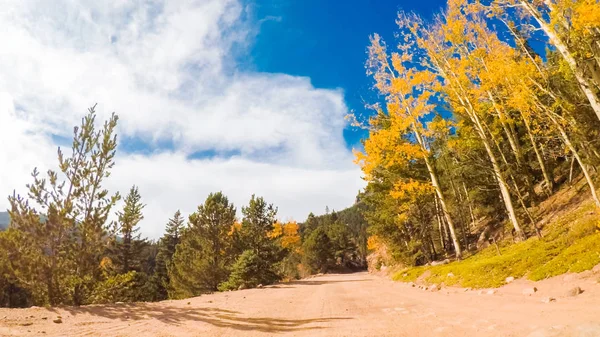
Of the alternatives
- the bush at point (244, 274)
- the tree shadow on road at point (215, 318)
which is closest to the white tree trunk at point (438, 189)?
the tree shadow on road at point (215, 318)

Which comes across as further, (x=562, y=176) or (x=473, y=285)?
(x=562, y=176)

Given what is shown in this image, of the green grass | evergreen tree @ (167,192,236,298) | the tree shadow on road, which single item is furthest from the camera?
evergreen tree @ (167,192,236,298)

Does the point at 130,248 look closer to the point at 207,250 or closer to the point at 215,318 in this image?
the point at 207,250

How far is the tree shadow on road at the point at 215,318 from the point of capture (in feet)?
21.1

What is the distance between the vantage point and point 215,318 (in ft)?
24.9

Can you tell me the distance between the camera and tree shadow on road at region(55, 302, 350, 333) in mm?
6434

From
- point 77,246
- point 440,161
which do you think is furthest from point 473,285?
point 440,161

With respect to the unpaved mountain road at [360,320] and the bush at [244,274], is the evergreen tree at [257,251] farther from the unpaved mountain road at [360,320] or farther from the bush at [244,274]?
the unpaved mountain road at [360,320]

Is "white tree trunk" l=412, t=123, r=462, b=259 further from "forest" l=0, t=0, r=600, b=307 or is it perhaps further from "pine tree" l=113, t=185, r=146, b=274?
"pine tree" l=113, t=185, r=146, b=274

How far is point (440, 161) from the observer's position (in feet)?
90.1

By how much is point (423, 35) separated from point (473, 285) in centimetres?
1407

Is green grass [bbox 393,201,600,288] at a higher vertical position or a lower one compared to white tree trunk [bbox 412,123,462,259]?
lower

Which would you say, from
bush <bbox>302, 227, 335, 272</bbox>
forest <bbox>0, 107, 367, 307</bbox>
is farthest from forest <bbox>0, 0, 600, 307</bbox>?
bush <bbox>302, 227, 335, 272</bbox>

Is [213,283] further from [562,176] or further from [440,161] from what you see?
[562,176]
